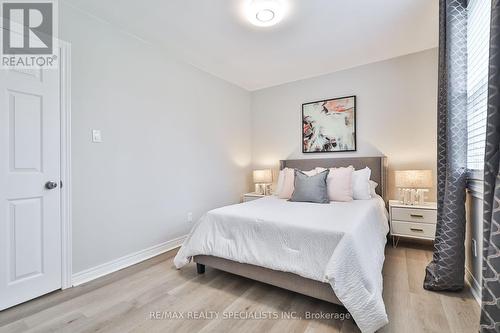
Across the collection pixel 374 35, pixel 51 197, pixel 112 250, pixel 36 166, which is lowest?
pixel 112 250

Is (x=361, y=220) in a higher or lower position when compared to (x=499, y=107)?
lower

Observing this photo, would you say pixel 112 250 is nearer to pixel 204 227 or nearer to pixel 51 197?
pixel 51 197

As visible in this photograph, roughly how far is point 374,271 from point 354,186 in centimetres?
154

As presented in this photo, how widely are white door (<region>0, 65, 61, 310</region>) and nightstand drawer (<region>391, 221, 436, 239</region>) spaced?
11.6 feet

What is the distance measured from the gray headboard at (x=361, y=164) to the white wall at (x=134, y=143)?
4.69 ft

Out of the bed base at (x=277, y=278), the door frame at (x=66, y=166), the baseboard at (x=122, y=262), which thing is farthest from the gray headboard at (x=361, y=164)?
the door frame at (x=66, y=166)

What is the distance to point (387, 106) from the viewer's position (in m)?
3.26

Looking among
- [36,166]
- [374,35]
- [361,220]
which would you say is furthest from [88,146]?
[374,35]

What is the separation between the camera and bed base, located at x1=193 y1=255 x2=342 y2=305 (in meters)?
1.58

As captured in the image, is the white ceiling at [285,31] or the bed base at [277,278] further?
the white ceiling at [285,31]

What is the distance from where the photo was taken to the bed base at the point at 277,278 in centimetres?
158

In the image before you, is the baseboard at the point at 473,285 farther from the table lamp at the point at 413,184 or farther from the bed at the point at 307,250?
the table lamp at the point at 413,184

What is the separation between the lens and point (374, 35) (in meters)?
2.63

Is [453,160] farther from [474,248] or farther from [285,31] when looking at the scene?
[285,31]
